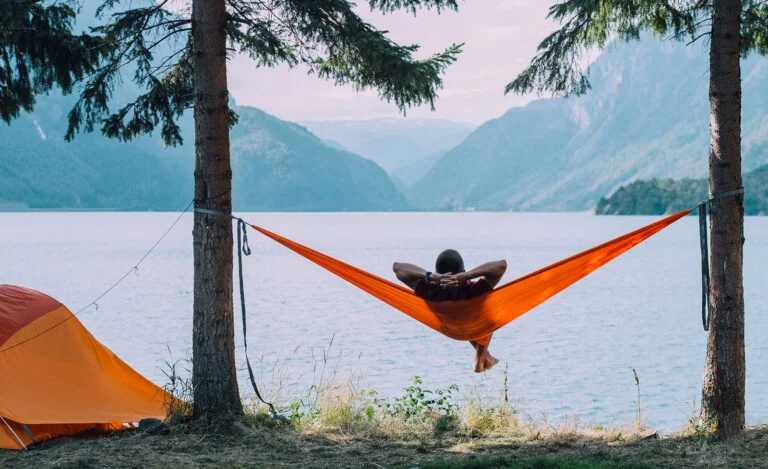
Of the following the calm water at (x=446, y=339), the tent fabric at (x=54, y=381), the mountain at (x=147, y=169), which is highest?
the mountain at (x=147, y=169)

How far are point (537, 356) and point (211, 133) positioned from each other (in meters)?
10.9

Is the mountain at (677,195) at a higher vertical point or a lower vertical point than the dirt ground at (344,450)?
higher

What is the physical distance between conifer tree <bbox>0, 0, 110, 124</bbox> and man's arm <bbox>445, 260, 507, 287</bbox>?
107 inches

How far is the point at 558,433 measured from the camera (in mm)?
4848

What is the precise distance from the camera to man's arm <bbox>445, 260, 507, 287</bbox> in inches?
179

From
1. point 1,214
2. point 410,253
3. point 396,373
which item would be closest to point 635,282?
point 410,253

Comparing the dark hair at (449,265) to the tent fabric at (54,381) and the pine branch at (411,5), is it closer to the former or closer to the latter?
the pine branch at (411,5)

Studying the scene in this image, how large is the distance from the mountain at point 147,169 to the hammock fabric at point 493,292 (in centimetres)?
10005

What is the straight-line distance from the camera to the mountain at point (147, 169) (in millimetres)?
105375

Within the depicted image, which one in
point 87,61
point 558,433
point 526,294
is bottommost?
point 558,433

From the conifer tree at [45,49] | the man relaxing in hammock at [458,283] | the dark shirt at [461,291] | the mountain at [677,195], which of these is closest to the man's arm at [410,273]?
the man relaxing in hammock at [458,283]

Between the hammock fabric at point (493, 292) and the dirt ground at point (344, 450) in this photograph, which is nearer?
the dirt ground at point (344, 450)

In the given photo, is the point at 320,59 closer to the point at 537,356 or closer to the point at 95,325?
the point at 537,356

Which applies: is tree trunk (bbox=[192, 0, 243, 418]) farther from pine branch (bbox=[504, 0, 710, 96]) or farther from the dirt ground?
pine branch (bbox=[504, 0, 710, 96])
